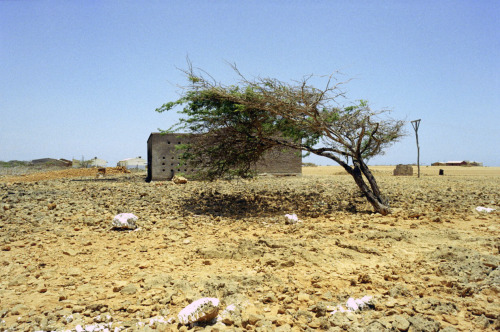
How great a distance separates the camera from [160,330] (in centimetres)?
270

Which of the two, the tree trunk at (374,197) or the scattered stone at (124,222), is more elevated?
the tree trunk at (374,197)

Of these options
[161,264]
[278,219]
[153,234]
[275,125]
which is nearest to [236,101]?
[275,125]

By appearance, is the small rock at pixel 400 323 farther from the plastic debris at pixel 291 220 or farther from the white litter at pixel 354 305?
the plastic debris at pixel 291 220

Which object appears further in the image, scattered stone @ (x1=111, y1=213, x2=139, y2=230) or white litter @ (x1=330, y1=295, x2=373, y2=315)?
→ scattered stone @ (x1=111, y1=213, x2=139, y2=230)

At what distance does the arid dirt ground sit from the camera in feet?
9.34

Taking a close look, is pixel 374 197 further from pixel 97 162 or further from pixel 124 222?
pixel 97 162

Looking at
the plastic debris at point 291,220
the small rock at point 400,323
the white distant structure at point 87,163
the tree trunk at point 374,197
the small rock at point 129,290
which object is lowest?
the small rock at point 400,323

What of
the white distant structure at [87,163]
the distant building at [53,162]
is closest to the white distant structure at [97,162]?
the white distant structure at [87,163]

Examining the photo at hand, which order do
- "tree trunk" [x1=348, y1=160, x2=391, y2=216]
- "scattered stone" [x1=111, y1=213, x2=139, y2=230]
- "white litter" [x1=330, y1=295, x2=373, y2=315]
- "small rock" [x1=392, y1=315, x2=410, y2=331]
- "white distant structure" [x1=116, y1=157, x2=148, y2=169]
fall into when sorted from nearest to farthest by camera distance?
"small rock" [x1=392, y1=315, x2=410, y2=331]
"white litter" [x1=330, y1=295, x2=373, y2=315]
"scattered stone" [x1=111, y1=213, x2=139, y2=230]
"tree trunk" [x1=348, y1=160, x2=391, y2=216]
"white distant structure" [x1=116, y1=157, x2=148, y2=169]

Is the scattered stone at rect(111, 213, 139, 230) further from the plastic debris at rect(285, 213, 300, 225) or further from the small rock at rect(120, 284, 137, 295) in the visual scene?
the plastic debris at rect(285, 213, 300, 225)

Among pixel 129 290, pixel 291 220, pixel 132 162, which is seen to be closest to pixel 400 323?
pixel 129 290

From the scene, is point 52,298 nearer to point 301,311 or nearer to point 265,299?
point 265,299

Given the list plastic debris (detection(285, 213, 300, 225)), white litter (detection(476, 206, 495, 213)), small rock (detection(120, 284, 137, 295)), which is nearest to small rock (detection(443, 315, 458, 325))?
small rock (detection(120, 284, 137, 295))

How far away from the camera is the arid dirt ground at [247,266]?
2.85m
